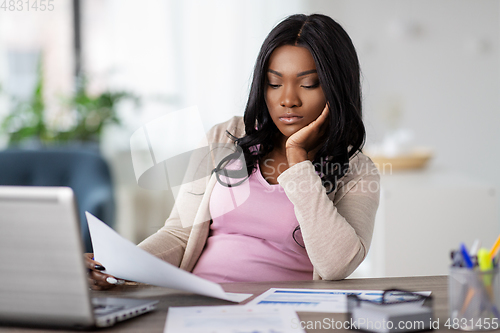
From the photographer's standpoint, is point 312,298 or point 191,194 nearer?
point 312,298

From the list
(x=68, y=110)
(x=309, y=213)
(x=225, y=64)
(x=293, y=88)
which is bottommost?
(x=309, y=213)

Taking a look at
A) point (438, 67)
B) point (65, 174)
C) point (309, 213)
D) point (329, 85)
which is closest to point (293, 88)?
point (329, 85)

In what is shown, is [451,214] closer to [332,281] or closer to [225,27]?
[332,281]

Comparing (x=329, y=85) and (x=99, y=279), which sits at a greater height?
(x=329, y=85)

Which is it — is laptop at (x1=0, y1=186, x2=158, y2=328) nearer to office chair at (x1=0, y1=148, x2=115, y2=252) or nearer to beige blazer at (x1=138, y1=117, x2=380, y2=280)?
beige blazer at (x1=138, y1=117, x2=380, y2=280)

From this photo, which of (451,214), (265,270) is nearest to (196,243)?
(265,270)

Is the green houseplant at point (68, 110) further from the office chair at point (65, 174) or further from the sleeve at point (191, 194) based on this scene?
the sleeve at point (191, 194)

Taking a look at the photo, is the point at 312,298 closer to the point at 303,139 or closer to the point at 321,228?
the point at 321,228

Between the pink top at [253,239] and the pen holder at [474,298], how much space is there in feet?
1.60

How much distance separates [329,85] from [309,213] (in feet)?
0.95

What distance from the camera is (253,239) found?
43.1 inches

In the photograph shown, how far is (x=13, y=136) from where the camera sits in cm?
280

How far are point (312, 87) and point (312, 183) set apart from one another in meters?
0.23

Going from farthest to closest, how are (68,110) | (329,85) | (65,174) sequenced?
(68,110) < (65,174) < (329,85)
